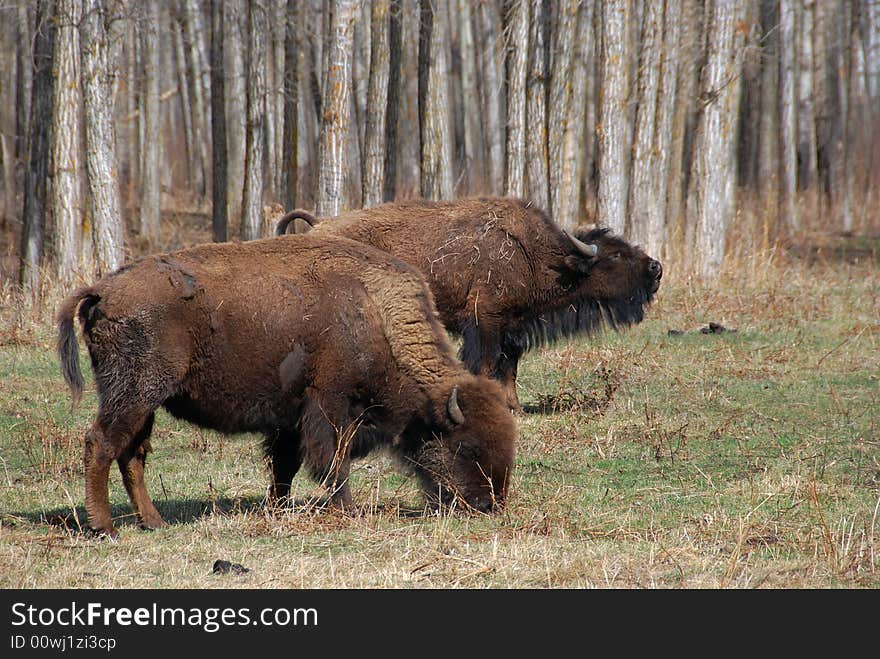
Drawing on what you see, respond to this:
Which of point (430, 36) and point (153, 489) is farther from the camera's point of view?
point (430, 36)

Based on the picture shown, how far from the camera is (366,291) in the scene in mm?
6922

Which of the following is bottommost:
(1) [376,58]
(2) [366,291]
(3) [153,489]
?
(3) [153,489]

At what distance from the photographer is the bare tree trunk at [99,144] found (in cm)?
1433

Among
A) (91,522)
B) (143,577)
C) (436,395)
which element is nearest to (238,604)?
(143,577)

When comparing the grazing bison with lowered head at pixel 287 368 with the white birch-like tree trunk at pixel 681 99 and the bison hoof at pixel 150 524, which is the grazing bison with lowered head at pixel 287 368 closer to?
the bison hoof at pixel 150 524

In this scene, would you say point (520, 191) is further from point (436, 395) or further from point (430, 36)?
point (436, 395)

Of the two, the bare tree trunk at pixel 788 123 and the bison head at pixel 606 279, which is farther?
the bare tree trunk at pixel 788 123

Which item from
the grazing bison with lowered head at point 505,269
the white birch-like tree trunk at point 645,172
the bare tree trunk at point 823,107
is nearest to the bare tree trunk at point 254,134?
the white birch-like tree trunk at point 645,172

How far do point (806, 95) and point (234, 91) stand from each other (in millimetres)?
17054

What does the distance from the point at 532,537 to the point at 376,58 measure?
1312cm

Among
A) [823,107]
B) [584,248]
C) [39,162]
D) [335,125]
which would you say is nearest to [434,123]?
[335,125]

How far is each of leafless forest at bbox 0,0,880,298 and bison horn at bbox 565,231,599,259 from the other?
441cm

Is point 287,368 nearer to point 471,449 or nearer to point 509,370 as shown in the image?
point 471,449

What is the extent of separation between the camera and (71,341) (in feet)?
20.9
